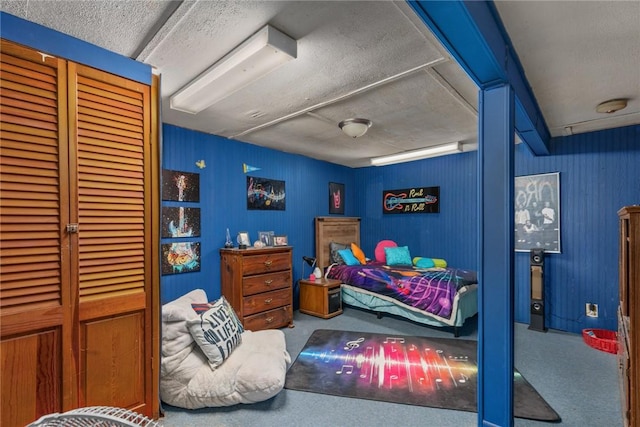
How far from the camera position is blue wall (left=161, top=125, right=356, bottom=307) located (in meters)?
Answer: 3.27

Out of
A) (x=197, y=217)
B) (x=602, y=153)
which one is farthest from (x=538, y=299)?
(x=197, y=217)

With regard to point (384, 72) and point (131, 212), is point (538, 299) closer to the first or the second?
point (384, 72)

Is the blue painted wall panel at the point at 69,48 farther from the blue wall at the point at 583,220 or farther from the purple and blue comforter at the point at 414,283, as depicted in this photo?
A: the blue wall at the point at 583,220

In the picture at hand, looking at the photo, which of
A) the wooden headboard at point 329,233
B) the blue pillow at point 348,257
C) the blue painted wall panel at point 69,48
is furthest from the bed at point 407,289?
the blue painted wall panel at point 69,48

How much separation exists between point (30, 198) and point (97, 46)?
92 centimetres

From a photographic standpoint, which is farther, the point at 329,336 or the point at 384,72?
the point at 329,336

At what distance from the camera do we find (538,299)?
3.59 metres

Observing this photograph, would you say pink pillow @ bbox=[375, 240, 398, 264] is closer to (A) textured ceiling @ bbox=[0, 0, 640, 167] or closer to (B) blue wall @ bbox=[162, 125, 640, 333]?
(B) blue wall @ bbox=[162, 125, 640, 333]

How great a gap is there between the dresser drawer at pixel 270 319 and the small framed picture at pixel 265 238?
2.85ft

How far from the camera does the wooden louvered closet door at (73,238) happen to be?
1393mm

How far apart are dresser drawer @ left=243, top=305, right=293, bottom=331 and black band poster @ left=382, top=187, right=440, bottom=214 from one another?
2.68 m

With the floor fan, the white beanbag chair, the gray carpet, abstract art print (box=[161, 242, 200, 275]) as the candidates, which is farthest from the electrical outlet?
abstract art print (box=[161, 242, 200, 275])

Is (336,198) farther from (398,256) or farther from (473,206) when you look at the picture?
(473,206)

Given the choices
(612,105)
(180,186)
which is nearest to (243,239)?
(180,186)
